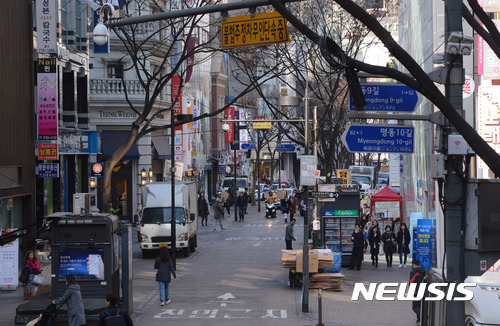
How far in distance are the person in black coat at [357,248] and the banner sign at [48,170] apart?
1083 centimetres

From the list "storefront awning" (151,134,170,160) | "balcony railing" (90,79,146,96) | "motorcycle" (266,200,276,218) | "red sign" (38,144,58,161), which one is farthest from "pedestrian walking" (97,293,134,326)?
"motorcycle" (266,200,276,218)

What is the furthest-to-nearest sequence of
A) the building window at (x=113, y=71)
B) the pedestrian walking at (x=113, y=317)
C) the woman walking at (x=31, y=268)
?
the building window at (x=113, y=71) < the woman walking at (x=31, y=268) < the pedestrian walking at (x=113, y=317)

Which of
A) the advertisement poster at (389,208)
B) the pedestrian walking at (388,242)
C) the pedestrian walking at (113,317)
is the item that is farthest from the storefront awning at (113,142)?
the pedestrian walking at (113,317)

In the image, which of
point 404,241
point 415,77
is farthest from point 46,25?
point 415,77

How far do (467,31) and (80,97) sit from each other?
724 inches

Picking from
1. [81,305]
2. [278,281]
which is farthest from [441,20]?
[81,305]

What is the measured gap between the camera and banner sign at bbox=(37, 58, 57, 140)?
1156 inches

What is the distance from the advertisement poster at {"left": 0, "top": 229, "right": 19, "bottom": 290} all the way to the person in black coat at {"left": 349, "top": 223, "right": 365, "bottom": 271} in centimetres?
1197

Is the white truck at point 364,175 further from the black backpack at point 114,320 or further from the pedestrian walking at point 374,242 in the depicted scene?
the black backpack at point 114,320

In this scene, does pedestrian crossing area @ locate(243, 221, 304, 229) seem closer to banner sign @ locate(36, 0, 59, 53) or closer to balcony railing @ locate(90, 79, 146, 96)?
balcony railing @ locate(90, 79, 146, 96)

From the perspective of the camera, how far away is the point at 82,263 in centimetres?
1931

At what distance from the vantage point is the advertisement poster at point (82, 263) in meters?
19.2

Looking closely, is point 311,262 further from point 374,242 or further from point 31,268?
point 31,268

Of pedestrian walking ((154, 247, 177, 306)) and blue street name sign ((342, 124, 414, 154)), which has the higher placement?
blue street name sign ((342, 124, 414, 154))
